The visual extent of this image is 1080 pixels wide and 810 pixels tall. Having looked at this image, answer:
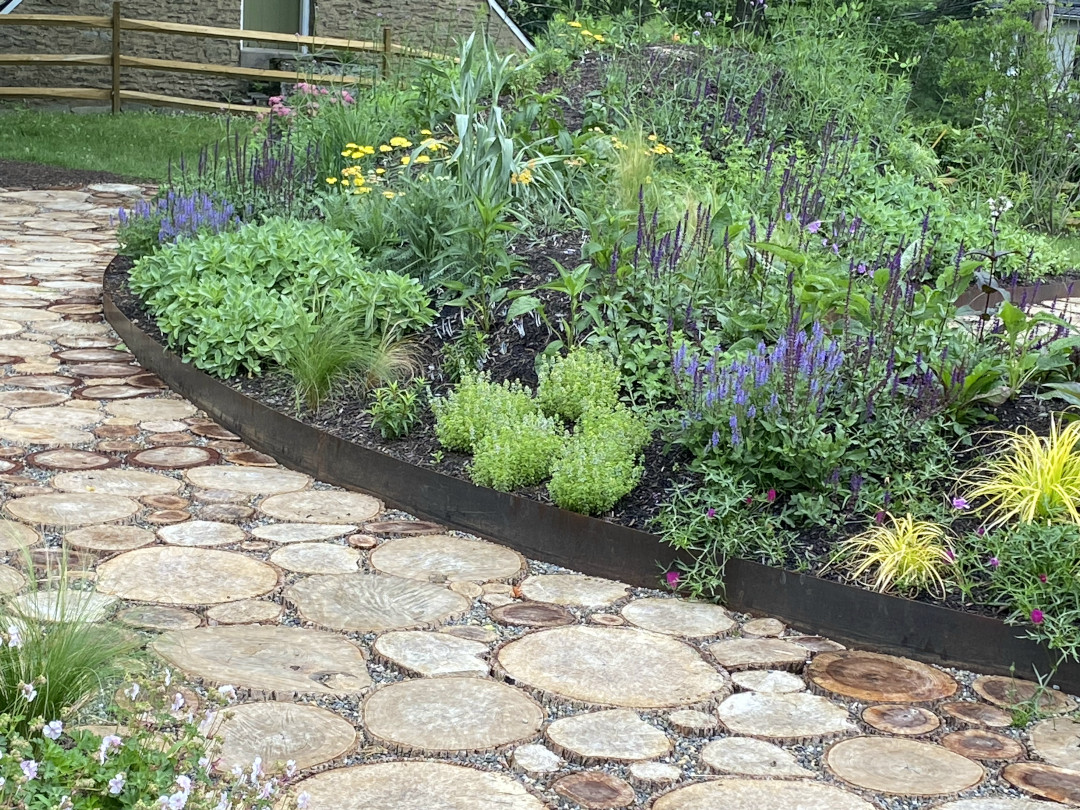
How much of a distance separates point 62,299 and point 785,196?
4.12 metres

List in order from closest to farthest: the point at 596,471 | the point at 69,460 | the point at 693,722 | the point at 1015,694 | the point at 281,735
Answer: the point at 281,735 → the point at 693,722 → the point at 1015,694 → the point at 596,471 → the point at 69,460

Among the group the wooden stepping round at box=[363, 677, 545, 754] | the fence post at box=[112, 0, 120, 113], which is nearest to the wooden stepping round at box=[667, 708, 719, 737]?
the wooden stepping round at box=[363, 677, 545, 754]

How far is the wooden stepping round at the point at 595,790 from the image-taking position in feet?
8.41

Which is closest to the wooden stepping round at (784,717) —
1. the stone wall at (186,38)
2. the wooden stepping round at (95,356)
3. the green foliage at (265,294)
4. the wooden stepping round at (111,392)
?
the green foliage at (265,294)

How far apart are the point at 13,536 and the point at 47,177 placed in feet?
27.1

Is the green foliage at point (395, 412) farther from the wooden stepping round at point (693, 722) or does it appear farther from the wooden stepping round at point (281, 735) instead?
the wooden stepping round at point (693, 722)

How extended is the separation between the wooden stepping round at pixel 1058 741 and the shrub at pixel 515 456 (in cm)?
168

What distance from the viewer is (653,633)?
3.44m

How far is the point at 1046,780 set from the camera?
2.74 meters

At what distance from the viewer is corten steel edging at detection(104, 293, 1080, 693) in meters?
3.30

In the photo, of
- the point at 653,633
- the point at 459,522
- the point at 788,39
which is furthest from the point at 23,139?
the point at 653,633

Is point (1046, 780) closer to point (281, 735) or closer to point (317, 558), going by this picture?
point (281, 735)

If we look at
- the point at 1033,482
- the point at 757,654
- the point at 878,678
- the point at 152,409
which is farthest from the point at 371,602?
the point at 152,409

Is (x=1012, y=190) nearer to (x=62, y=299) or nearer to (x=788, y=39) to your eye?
(x=788, y=39)
